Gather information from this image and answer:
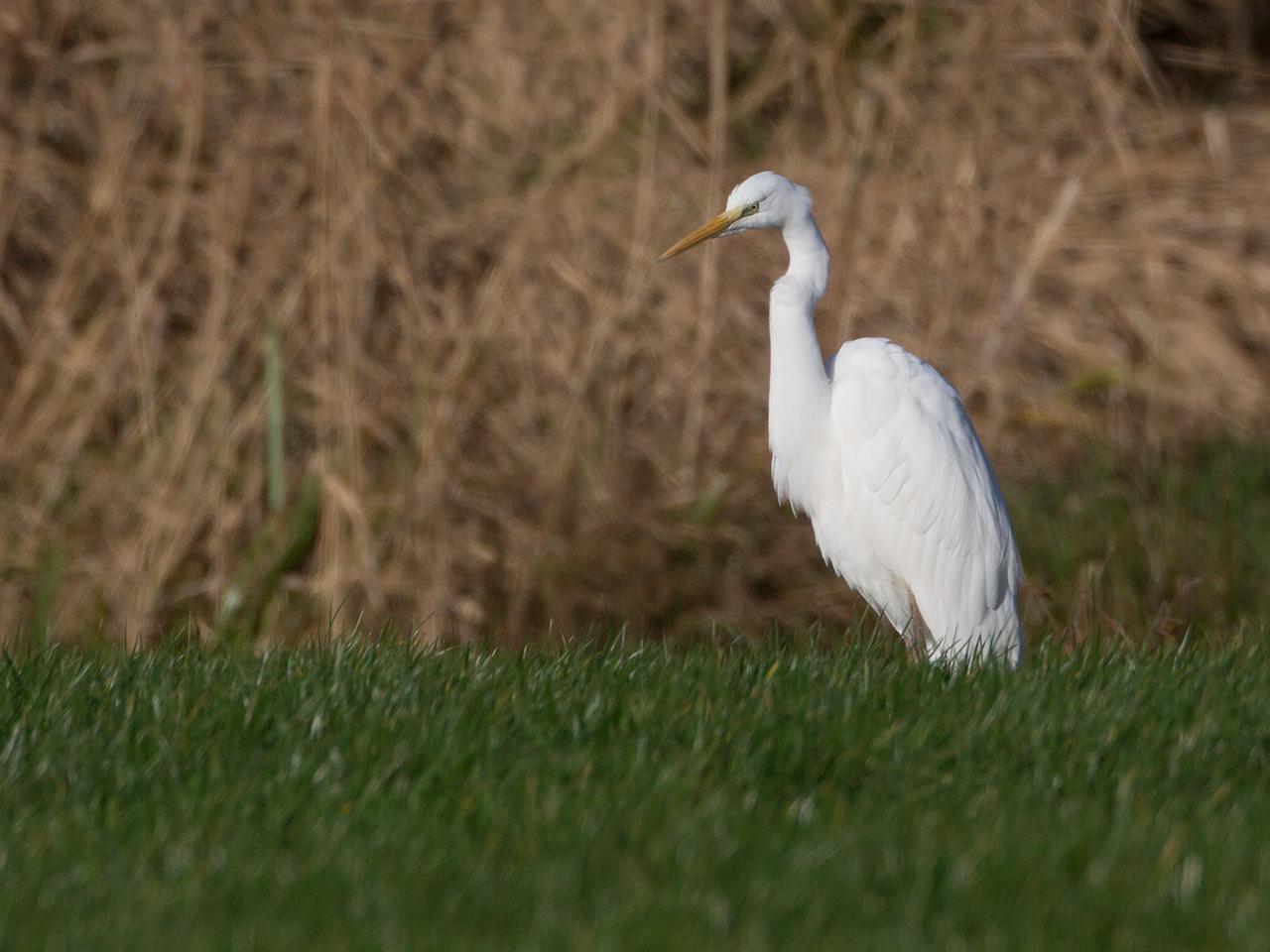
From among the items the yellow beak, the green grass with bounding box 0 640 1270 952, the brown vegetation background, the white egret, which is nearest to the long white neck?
the white egret

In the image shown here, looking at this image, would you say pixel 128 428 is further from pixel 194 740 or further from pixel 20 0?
pixel 194 740

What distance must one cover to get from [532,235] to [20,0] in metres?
2.64

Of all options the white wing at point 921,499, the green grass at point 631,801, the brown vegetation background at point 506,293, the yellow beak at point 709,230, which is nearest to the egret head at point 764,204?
the yellow beak at point 709,230

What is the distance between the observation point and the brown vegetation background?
305 inches

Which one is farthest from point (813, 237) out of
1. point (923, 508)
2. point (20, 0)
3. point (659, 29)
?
point (20, 0)

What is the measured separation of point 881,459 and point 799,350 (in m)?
0.40

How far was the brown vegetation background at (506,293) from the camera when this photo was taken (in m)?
7.74

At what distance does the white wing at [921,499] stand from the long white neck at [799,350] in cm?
9

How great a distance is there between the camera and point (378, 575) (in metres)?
7.59

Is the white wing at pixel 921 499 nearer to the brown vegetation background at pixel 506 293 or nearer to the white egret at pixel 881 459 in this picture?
the white egret at pixel 881 459

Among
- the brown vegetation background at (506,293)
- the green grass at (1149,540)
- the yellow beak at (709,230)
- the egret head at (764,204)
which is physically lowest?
the green grass at (1149,540)

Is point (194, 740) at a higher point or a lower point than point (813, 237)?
Answer: lower

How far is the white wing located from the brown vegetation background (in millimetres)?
2077

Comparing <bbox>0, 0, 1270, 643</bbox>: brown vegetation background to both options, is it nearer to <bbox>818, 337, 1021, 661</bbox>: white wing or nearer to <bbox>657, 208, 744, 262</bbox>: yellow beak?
<bbox>818, 337, 1021, 661</bbox>: white wing
